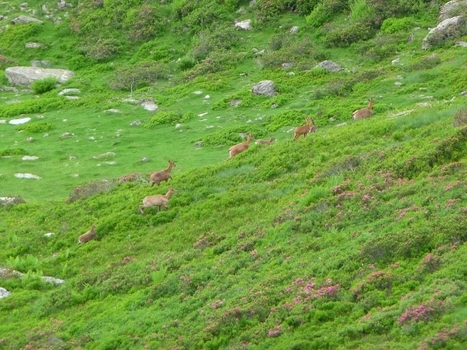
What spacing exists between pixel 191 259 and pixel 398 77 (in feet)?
65.3

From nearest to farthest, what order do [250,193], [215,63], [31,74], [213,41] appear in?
[250,193], [215,63], [213,41], [31,74]

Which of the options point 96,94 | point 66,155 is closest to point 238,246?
point 66,155

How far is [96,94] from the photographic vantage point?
4656 centimetres

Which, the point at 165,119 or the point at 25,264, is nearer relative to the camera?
the point at 25,264

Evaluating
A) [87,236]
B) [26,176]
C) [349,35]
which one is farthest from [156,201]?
[349,35]

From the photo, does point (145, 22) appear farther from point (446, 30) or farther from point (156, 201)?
point (156, 201)

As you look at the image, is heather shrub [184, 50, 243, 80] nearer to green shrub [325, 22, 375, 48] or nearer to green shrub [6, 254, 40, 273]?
green shrub [325, 22, 375, 48]

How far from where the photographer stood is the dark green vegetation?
16.7m

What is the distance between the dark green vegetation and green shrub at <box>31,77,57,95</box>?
0.45 ft

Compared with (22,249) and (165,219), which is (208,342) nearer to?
(165,219)

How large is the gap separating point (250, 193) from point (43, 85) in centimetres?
2587

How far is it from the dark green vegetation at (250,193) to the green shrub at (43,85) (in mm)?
137

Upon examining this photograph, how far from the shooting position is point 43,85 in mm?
48125

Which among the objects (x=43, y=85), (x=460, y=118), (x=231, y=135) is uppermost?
(x=460, y=118)
